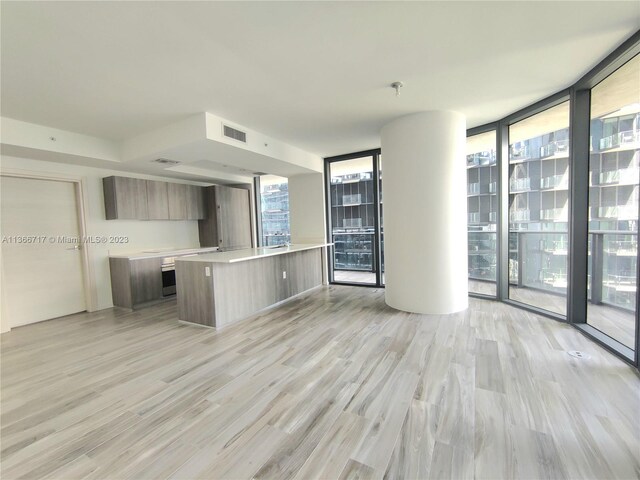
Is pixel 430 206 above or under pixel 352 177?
under

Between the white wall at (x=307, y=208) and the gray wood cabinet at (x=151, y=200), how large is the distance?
1.99 m

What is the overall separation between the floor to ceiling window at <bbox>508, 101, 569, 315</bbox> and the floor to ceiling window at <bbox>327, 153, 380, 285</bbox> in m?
2.15

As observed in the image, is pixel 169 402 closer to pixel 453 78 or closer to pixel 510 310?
pixel 453 78

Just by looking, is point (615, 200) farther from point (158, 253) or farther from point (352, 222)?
point (158, 253)

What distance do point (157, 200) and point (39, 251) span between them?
70.9 inches

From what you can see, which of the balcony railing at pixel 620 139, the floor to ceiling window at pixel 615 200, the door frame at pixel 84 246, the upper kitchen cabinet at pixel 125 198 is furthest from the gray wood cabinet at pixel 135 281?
the balcony railing at pixel 620 139

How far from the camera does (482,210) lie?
4406 mm

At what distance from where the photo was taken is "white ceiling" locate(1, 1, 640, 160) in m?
1.82

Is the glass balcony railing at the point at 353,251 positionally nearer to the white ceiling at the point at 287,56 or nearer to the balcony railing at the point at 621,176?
the white ceiling at the point at 287,56

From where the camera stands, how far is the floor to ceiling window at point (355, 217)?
5422 millimetres

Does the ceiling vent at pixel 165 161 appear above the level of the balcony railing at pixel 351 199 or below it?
above

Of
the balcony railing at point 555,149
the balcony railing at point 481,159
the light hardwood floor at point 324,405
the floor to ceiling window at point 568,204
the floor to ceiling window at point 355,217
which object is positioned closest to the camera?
the light hardwood floor at point 324,405

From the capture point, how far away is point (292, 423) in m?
1.81

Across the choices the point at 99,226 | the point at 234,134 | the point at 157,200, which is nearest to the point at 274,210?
the point at 157,200
